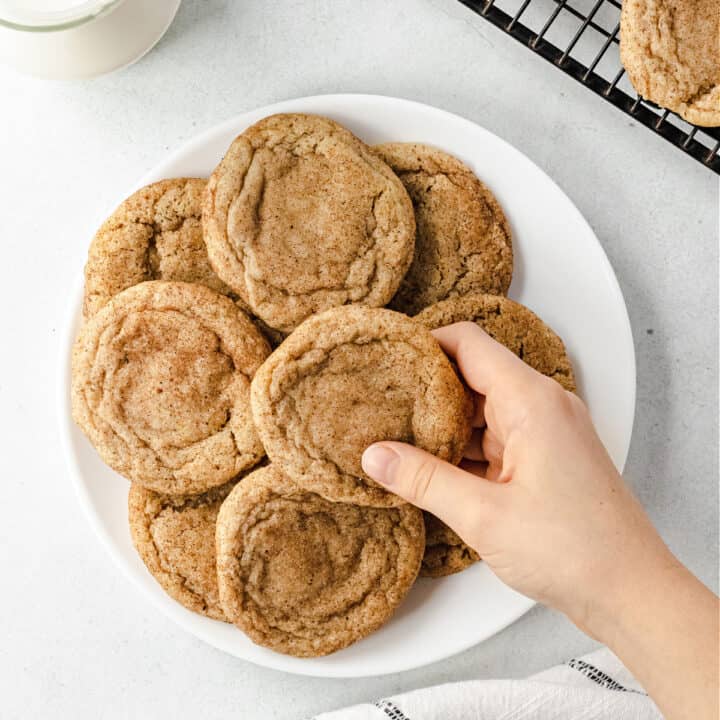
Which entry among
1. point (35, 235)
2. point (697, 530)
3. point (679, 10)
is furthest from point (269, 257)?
point (697, 530)

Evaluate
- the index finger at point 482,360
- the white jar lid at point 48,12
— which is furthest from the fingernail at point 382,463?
the white jar lid at point 48,12

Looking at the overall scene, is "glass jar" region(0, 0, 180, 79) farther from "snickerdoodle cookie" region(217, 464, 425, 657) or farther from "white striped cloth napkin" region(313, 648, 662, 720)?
"white striped cloth napkin" region(313, 648, 662, 720)

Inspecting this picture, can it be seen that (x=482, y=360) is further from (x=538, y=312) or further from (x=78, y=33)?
(x=78, y=33)

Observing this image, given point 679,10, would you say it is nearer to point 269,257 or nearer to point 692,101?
point 692,101

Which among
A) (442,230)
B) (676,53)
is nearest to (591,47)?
(676,53)

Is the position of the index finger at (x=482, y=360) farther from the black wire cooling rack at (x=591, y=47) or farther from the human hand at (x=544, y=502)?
the black wire cooling rack at (x=591, y=47)

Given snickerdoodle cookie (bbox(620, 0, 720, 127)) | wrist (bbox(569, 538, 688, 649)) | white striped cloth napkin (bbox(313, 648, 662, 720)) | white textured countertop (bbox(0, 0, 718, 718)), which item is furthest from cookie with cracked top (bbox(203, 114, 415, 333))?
white striped cloth napkin (bbox(313, 648, 662, 720))

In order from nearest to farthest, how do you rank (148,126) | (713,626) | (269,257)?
1. (713,626)
2. (269,257)
3. (148,126)
